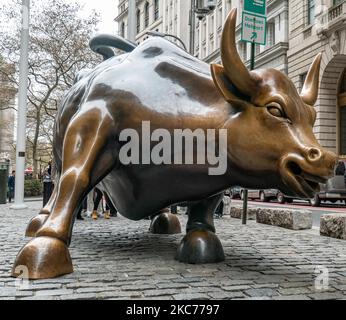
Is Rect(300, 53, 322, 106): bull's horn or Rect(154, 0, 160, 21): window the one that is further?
Rect(154, 0, 160, 21): window

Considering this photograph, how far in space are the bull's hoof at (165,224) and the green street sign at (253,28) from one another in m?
4.17

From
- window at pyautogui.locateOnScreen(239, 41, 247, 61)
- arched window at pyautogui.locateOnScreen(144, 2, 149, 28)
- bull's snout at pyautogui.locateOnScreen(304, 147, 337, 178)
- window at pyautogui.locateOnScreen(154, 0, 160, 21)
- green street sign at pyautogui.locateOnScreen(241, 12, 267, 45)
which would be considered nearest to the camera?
bull's snout at pyautogui.locateOnScreen(304, 147, 337, 178)

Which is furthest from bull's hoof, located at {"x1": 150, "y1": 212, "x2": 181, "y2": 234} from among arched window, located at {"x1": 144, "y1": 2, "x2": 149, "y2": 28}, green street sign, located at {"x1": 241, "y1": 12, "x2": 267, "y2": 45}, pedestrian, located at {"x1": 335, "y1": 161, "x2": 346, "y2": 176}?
arched window, located at {"x1": 144, "y1": 2, "x2": 149, "y2": 28}

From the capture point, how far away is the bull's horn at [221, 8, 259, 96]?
361 cm

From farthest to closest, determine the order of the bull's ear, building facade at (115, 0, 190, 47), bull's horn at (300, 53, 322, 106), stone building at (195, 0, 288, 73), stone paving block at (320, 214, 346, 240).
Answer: building facade at (115, 0, 190, 47) → stone building at (195, 0, 288, 73) → stone paving block at (320, 214, 346, 240) → bull's horn at (300, 53, 322, 106) → the bull's ear

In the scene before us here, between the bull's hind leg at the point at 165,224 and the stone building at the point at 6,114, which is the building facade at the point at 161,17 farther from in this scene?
the bull's hind leg at the point at 165,224

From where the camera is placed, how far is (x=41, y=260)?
142 inches

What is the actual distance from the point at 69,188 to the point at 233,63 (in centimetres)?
169

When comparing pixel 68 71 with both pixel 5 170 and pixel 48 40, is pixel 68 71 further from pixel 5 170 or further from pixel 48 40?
pixel 5 170

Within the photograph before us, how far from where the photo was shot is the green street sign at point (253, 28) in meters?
9.10

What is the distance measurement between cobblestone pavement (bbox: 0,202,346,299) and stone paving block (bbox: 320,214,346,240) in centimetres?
37

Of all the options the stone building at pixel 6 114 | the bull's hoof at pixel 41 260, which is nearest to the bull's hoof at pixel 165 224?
the bull's hoof at pixel 41 260

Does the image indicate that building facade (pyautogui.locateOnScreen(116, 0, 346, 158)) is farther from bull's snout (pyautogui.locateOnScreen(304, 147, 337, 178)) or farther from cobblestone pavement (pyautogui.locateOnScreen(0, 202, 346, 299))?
bull's snout (pyautogui.locateOnScreen(304, 147, 337, 178))
